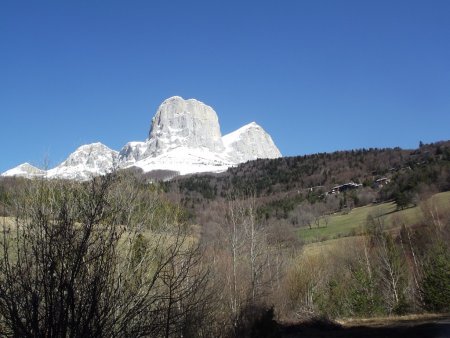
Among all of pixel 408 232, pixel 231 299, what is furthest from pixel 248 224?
pixel 408 232

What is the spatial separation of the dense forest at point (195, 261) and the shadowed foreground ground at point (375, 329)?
1.89m

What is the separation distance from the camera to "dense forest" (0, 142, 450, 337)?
11.3 ft

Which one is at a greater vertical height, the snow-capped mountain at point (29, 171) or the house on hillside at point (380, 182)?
the house on hillside at point (380, 182)

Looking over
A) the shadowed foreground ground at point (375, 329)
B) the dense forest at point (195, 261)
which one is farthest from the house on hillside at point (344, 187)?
the shadowed foreground ground at point (375, 329)

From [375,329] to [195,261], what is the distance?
1930cm

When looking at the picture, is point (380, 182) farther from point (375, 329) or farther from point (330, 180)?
point (375, 329)

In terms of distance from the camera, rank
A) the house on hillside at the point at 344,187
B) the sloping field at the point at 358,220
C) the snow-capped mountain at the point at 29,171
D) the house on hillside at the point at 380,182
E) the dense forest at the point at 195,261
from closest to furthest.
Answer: the dense forest at the point at 195,261 → the snow-capped mountain at the point at 29,171 → the sloping field at the point at 358,220 → the house on hillside at the point at 380,182 → the house on hillside at the point at 344,187

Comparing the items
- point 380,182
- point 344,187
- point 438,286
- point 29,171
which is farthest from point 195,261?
point 344,187

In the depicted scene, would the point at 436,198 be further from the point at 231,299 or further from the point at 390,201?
the point at 231,299

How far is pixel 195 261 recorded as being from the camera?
5.98 metres

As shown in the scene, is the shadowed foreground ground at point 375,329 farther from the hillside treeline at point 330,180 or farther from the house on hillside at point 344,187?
the house on hillside at point 344,187

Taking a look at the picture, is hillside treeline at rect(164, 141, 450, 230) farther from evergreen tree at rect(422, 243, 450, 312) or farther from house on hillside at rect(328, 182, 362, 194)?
evergreen tree at rect(422, 243, 450, 312)

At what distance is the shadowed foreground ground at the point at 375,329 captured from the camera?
1827cm

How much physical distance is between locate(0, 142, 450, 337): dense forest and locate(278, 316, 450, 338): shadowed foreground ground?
1894 millimetres
